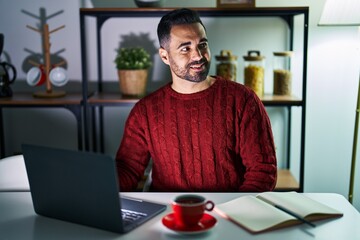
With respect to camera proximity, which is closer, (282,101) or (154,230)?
(154,230)

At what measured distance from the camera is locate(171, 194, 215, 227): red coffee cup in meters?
1.27

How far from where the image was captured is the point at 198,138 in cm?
203

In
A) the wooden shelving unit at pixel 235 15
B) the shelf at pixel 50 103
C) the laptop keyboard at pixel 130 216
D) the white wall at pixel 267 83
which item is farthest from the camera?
the white wall at pixel 267 83

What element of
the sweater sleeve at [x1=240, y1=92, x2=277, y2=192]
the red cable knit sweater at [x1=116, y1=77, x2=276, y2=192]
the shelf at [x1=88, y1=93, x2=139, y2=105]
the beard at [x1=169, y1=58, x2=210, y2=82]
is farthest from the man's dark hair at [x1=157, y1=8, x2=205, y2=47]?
the shelf at [x1=88, y1=93, x2=139, y2=105]

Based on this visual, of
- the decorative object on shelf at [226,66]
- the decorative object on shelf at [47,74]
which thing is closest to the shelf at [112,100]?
the decorative object on shelf at [47,74]

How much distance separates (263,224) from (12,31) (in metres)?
2.11

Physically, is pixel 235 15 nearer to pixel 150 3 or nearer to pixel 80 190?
pixel 150 3

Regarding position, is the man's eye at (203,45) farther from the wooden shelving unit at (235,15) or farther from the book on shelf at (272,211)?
the book on shelf at (272,211)

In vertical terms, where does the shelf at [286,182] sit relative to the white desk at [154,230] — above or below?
below

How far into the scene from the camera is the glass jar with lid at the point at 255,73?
107 inches

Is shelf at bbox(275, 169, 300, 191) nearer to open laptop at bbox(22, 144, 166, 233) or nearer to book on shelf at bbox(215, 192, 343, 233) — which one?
book on shelf at bbox(215, 192, 343, 233)

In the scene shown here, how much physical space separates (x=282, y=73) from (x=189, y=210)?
1.59 m

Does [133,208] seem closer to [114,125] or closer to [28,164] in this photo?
[28,164]

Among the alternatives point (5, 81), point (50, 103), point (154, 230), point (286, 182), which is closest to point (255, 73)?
point (286, 182)
